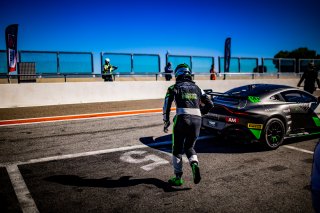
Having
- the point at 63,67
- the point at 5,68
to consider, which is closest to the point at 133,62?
the point at 63,67

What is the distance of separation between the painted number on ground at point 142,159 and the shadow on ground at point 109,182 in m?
0.56

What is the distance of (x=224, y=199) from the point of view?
3.85 m

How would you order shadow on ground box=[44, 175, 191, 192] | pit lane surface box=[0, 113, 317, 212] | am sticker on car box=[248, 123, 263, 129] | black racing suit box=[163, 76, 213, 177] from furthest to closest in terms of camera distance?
am sticker on car box=[248, 123, 263, 129], shadow on ground box=[44, 175, 191, 192], black racing suit box=[163, 76, 213, 177], pit lane surface box=[0, 113, 317, 212]

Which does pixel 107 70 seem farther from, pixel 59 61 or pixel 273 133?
pixel 273 133

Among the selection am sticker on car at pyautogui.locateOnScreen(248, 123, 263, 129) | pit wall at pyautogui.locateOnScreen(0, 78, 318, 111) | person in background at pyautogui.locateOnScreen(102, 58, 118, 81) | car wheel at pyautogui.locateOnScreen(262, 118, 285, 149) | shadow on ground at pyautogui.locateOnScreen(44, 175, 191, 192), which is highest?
person in background at pyautogui.locateOnScreen(102, 58, 118, 81)

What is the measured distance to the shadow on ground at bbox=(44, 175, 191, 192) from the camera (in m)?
4.31

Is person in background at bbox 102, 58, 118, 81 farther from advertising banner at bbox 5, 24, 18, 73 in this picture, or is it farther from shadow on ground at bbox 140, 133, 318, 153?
shadow on ground at bbox 140, 133, 318, 153

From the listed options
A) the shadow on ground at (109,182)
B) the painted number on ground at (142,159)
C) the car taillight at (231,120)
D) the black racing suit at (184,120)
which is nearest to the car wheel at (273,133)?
the car taillight at (231,120)

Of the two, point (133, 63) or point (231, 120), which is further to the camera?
point (133, 63)

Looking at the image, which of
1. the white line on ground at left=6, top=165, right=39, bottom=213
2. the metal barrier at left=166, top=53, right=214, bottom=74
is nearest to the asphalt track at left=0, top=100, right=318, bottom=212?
the white line on ground at left=6, top=165, right=39, bottom=213

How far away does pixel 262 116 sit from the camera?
5938 millimetres

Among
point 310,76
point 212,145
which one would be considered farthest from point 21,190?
point 310,76

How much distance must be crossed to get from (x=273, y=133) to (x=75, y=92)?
11.0 meters

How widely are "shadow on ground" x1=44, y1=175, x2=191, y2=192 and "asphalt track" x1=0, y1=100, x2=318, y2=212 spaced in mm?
16
